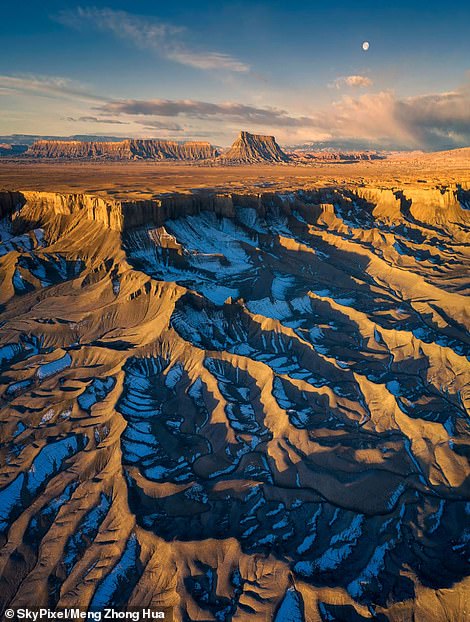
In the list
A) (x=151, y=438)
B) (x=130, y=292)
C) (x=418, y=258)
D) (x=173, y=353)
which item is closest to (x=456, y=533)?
(x=151, y=438)

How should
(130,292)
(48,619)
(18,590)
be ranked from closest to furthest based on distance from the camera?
1. (48,619)
2. (18,590)
3. (130,292)

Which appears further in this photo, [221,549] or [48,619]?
[221,549]

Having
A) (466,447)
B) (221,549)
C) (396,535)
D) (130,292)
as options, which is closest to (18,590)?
(221,549)

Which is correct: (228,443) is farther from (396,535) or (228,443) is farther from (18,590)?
(18,590)

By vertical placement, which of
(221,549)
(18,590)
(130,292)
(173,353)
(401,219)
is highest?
(401,219)

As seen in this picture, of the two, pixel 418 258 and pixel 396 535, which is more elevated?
pixel 418 258

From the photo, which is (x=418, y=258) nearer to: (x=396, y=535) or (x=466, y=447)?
(x=466, y=447)

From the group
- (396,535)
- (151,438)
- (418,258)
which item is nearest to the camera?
(396,535)
